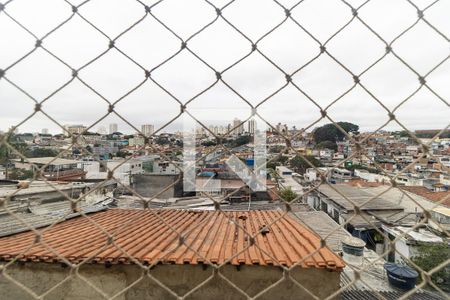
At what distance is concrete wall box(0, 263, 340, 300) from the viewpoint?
226 centimetres

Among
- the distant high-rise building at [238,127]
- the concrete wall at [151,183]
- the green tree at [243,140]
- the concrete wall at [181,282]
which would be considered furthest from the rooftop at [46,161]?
the concrete wall at [151,183]

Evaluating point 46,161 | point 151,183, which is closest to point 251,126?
point 46,161

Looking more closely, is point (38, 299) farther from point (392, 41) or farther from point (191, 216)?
point (191, 216)

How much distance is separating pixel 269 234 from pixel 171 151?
2.17m

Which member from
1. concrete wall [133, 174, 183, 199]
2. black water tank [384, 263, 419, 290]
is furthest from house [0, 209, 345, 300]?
concrete wall [133, 174, 183, 199]

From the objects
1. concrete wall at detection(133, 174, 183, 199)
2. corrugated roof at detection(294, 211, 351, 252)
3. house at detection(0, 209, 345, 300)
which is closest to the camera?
house at detection(0, 209, 345, 300)

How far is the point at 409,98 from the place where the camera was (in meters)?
0.92

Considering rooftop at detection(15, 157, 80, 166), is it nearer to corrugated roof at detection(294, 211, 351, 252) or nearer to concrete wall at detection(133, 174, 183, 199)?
corrugated roof at detection(294, 211, 351, 252)

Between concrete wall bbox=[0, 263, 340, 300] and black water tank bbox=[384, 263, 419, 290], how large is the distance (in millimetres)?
3535

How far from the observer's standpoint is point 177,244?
2.70m

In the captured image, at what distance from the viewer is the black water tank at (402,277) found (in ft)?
15.9

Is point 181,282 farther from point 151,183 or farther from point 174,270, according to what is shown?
point 151,183

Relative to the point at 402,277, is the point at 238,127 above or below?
above

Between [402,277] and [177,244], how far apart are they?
429 centimetres
